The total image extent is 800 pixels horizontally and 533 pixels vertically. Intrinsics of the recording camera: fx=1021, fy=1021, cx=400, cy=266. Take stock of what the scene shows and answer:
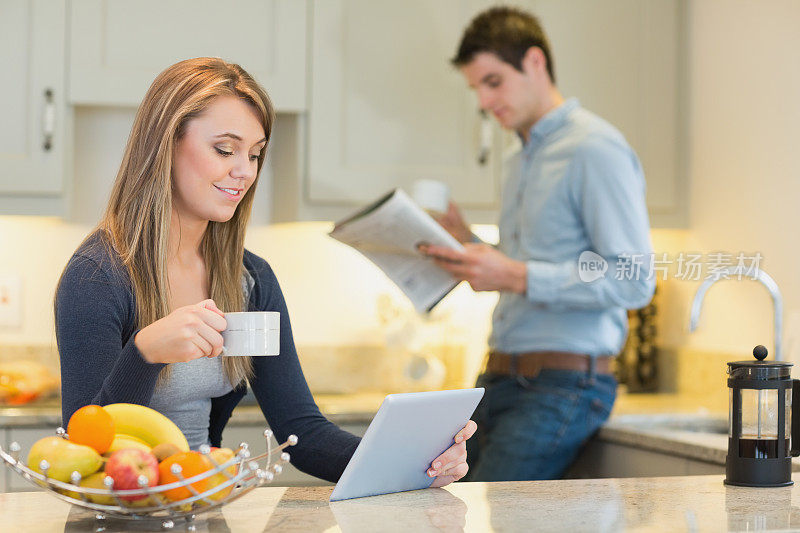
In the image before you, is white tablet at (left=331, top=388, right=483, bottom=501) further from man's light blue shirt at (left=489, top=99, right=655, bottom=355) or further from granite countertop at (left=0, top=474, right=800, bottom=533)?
Result: man's light blue shirt at (left=489, top=99, right=655, bottom=355)

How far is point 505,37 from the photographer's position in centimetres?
253

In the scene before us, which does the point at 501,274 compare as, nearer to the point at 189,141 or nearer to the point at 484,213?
the point at 484,213

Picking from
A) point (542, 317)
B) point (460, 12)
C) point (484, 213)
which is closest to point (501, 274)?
point (542, 317)

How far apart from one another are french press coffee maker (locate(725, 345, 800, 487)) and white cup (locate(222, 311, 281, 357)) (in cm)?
70

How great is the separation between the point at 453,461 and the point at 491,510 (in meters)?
0.14

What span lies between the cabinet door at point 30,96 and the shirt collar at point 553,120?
123 cm

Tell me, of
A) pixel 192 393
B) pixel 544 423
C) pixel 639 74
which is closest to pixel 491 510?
pixel 192 393

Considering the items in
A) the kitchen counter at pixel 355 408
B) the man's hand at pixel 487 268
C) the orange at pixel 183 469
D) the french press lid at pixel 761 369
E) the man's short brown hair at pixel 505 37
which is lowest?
the kitchen counter at pixel 355 408

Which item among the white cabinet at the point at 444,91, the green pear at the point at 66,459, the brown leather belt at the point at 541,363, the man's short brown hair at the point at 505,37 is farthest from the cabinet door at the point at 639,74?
the green pear at the point at 66,459

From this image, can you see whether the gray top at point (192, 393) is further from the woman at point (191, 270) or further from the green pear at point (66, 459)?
the green pear at point (66, 459)

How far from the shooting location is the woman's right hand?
3.99ft

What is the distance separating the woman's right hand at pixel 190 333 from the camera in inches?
47.8

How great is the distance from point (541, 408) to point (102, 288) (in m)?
1.23

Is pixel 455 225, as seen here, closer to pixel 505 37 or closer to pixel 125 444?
pixel 505 37
